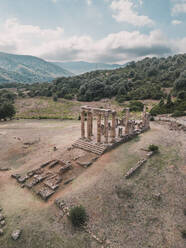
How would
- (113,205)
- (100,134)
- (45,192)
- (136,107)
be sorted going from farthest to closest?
(136,107), (100,134), (45,192), (113,205)

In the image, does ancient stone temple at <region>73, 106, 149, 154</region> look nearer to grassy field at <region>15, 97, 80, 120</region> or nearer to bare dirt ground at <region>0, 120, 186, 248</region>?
bare dirt ground at <region>0, 120, 186, 248</region>

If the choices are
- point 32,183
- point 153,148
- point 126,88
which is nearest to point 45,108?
point 126,88

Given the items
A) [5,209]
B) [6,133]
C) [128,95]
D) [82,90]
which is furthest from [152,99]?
[5,209]

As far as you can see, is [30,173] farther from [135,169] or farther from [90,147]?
[135,169]

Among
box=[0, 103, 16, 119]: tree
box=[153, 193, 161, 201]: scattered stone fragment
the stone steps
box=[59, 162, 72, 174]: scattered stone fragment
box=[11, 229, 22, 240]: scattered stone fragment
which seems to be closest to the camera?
box=[11, 229, 22, 240]: scattered stone fragment

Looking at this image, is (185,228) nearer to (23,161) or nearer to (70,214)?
(70,214)

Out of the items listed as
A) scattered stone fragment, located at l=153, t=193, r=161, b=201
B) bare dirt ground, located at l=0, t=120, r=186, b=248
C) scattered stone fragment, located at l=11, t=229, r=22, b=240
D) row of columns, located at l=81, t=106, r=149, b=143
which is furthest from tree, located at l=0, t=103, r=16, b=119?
scattered stone fragment, located at l=153, t=193, r=161, b=201

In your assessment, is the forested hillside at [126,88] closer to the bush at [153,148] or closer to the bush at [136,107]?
the bush at [136,107]
